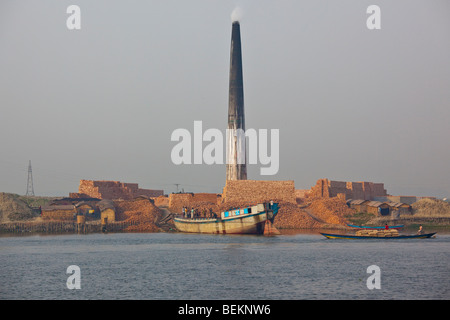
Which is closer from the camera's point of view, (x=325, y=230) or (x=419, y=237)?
(x=419, y=237)

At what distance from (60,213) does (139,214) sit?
34.3ft

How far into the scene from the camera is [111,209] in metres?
81.6

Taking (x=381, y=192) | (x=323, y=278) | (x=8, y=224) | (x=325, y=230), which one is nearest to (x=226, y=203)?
(x=325, y=230)

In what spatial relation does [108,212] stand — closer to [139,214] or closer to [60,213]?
[139,214]

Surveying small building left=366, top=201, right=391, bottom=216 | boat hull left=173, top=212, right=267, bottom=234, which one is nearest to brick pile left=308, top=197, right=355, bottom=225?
small building left=366, top=201, right=391, bottom=216

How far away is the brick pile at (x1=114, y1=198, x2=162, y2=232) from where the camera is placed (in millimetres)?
81438

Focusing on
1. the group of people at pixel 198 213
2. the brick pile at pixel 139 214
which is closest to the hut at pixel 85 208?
the brick pile at pixel 139 214

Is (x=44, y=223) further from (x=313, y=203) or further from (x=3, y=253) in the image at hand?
(x=313, y=203)

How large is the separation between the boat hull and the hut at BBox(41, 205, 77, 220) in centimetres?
1491

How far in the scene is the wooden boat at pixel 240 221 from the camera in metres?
69.8

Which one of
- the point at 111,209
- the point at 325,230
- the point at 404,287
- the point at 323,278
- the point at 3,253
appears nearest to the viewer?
the point at 404,287

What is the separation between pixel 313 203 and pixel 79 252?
4112cm

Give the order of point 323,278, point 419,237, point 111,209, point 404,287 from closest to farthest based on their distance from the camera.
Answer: point 404,287 → point 323,278 → point 419,237 → point 111,209

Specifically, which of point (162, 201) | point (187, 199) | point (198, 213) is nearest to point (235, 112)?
point (187, 199)
